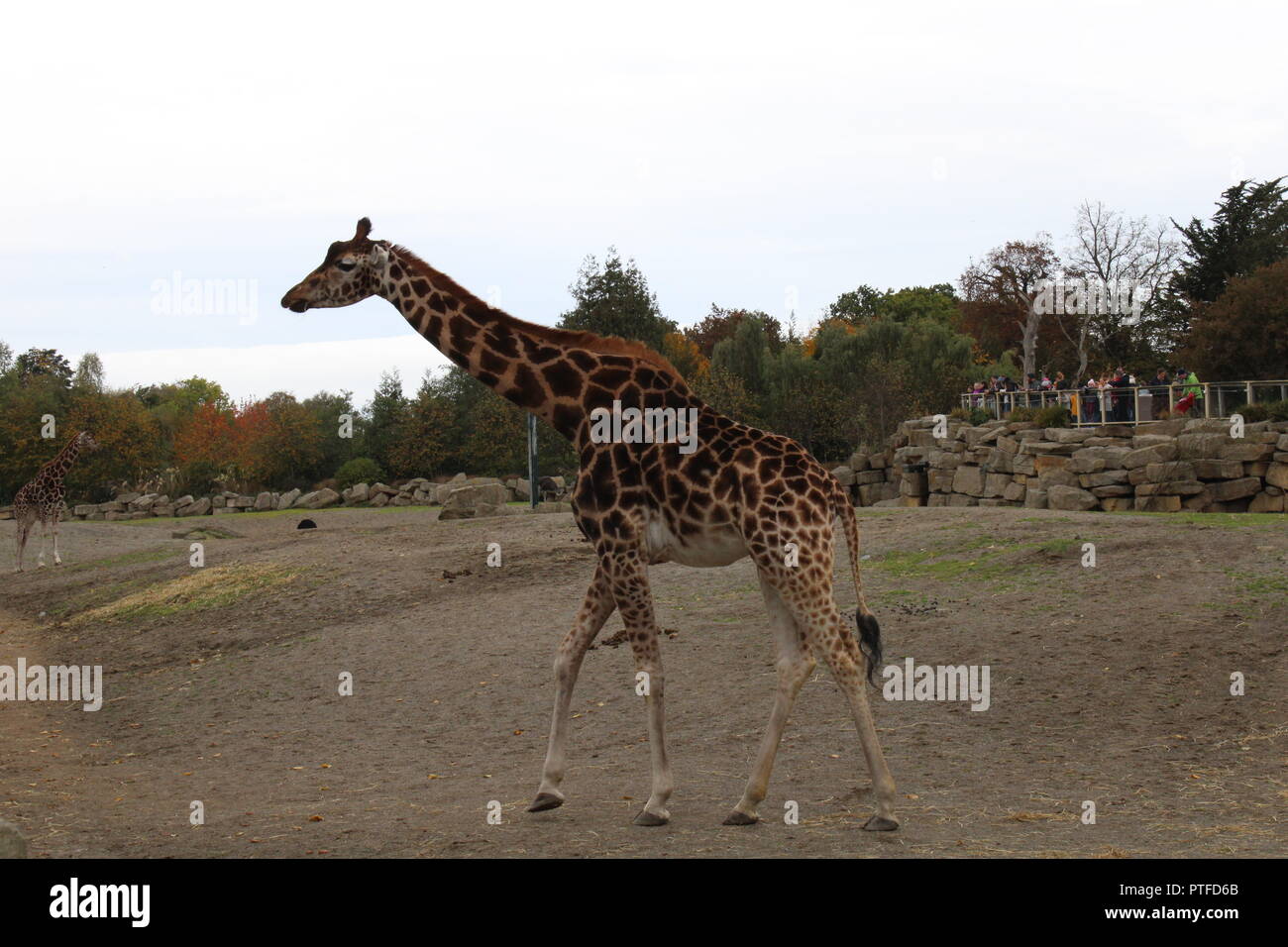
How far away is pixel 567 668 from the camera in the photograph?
8070 millimetres

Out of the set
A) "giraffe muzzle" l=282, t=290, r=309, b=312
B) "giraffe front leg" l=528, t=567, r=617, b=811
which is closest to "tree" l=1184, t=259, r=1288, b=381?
"giraffe front leg" l=528, t=567, r=617, b=811

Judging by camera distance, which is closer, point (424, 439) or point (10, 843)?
point (10, 843)

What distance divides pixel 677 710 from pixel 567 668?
375 cm

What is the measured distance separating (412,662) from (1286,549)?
34.3ft

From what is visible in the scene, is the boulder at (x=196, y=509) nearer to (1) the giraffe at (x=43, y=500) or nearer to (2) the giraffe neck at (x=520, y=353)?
(1) the giraffe at (x=43, y=500)

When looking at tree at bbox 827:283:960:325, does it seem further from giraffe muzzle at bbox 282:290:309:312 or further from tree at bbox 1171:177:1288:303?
giraffe muzzle at bbox 282:290:309:312

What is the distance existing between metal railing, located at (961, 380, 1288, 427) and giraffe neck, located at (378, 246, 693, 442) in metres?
23.2

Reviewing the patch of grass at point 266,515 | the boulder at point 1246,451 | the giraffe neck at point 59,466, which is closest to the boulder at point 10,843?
the giraffe neck at point 59,466

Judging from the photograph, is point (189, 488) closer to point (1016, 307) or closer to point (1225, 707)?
point (1016, 307)

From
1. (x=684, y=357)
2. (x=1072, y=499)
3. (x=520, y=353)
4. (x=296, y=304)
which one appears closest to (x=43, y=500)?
(x=296, y=304)

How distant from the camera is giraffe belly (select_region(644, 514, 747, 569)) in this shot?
25.6ft

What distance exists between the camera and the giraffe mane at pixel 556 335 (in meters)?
8.56

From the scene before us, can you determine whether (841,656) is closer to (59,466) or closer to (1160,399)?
(59,466)

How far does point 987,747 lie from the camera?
9898mm
